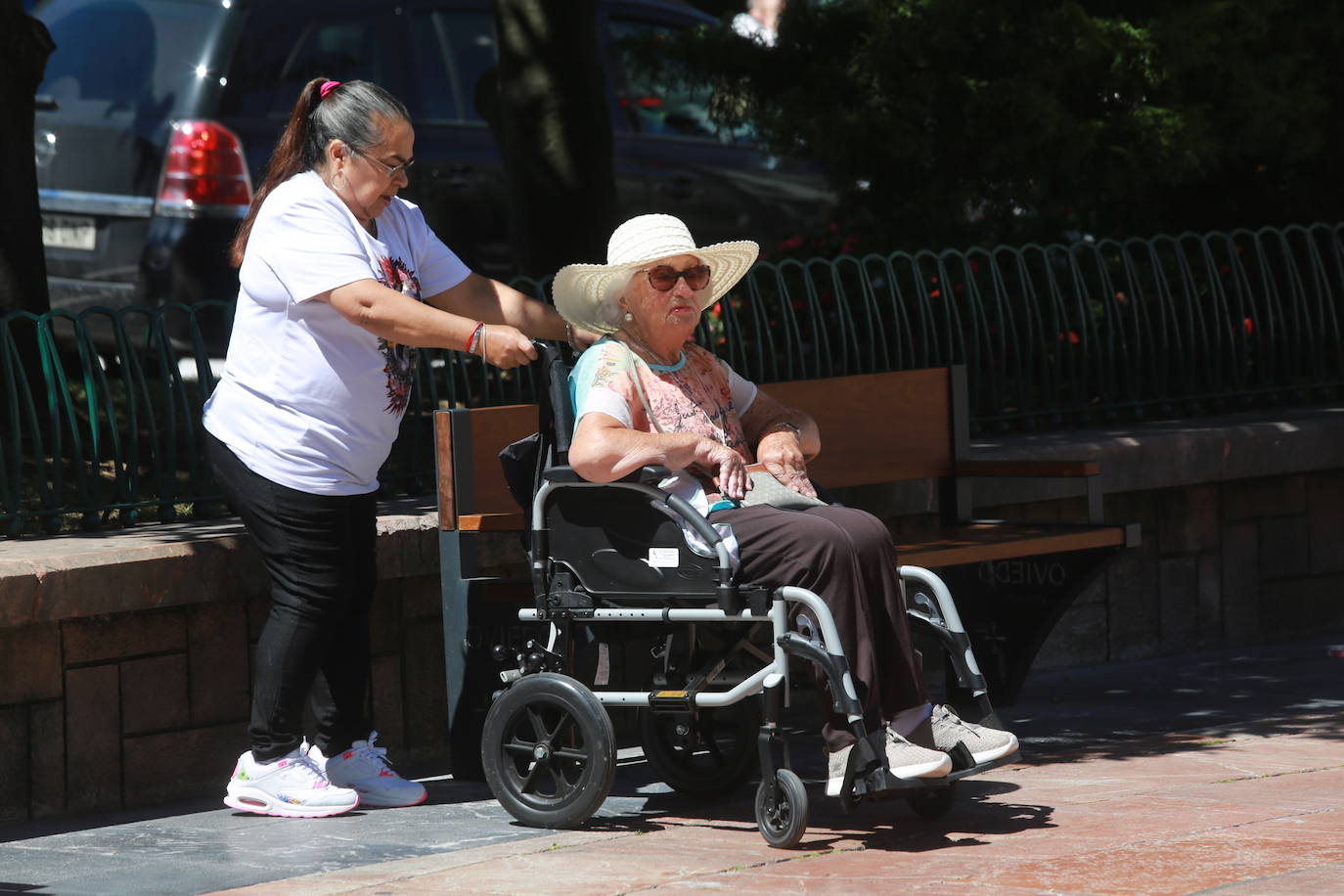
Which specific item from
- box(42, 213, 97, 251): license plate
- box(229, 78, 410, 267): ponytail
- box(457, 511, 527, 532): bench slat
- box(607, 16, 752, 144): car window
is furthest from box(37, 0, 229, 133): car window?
box(457, 511, 527, 532): bench slat

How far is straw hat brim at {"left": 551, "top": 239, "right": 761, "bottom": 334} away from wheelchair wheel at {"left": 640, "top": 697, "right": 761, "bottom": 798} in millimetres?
1084

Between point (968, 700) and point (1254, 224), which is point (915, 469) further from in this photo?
point (1254, 224)

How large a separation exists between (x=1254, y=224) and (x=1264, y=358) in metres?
1.56

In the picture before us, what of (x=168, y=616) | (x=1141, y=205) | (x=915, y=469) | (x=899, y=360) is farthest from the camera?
(x=1141, y=205)

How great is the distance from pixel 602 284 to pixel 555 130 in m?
3.19

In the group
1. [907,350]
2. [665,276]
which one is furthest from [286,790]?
[907,350]

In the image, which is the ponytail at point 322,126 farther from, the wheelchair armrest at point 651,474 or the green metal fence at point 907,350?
the wheelchair armrest at point 651,474

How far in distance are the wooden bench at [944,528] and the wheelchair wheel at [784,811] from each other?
118 cm

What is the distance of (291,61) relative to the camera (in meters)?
9.47

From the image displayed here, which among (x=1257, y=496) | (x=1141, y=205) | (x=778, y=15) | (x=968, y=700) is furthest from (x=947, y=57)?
(x=968, y=700)

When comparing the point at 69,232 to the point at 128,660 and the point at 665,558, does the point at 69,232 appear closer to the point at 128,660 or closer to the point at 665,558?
the point at 128,660

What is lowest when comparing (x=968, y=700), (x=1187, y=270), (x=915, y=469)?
(x=968, y=700)

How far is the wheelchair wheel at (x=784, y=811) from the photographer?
4.95 m

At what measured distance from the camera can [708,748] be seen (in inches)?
228
